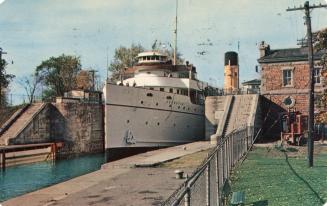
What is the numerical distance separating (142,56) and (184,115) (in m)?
6.13

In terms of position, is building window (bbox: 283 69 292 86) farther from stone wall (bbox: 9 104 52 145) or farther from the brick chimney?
stone wall (bbox: 9 104 52 145)

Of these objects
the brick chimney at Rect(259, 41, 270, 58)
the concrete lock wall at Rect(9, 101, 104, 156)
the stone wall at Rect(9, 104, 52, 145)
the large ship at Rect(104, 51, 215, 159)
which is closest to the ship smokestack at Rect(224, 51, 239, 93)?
the large ship at Rect(104, 51, 215, 159)

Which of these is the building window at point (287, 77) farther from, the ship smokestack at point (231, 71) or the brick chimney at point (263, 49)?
the ship smokestack at point (231, 71)

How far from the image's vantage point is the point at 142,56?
3725cm

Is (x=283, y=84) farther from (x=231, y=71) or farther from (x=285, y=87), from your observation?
(x=231, y=71)

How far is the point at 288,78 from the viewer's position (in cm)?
3338

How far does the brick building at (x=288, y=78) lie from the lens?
33.0 m

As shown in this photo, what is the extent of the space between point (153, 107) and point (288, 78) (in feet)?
34.1

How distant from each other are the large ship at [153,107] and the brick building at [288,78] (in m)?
6.56

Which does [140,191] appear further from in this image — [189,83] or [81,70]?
[81,70]

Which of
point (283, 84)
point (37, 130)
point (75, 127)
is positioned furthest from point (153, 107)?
point (37, 130)

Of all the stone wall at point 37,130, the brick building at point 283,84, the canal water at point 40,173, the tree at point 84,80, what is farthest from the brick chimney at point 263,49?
the tree at point 84,80

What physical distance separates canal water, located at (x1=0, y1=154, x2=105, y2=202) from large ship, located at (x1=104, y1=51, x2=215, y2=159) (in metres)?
3.27

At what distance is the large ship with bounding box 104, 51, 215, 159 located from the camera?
30562 mm
